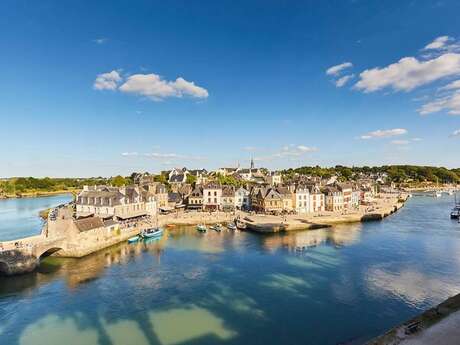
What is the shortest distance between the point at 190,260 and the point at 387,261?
60.2 ft

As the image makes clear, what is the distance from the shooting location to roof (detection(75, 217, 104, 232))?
31.3 metres

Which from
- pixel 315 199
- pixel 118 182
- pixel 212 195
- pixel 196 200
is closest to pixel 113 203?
pixel 196 200

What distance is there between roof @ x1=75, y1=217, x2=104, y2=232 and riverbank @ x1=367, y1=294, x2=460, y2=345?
91.1 ft

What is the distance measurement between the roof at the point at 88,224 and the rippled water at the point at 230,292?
10.4 feet

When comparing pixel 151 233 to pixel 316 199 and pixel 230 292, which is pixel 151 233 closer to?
pixel 230 292

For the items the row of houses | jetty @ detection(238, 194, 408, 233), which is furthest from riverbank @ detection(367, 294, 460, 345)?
the row of houses

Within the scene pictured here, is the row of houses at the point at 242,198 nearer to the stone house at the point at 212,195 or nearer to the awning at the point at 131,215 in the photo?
the stone house at the point at 212,195

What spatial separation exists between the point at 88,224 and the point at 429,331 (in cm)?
3038

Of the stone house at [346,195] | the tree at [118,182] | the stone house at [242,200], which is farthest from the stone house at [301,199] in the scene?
the tree at [118,182]

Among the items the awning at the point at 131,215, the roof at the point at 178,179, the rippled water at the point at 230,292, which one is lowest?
the rippled water at the point at 230,292

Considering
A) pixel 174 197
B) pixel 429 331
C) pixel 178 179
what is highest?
pixel 178 179

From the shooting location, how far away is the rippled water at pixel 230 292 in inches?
651

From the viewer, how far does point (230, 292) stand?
21.8 metres

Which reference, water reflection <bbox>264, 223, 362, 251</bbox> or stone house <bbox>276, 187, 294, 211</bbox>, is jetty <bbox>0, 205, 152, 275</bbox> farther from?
stone house <bbox>276, 187, 294, 211</bbox>
